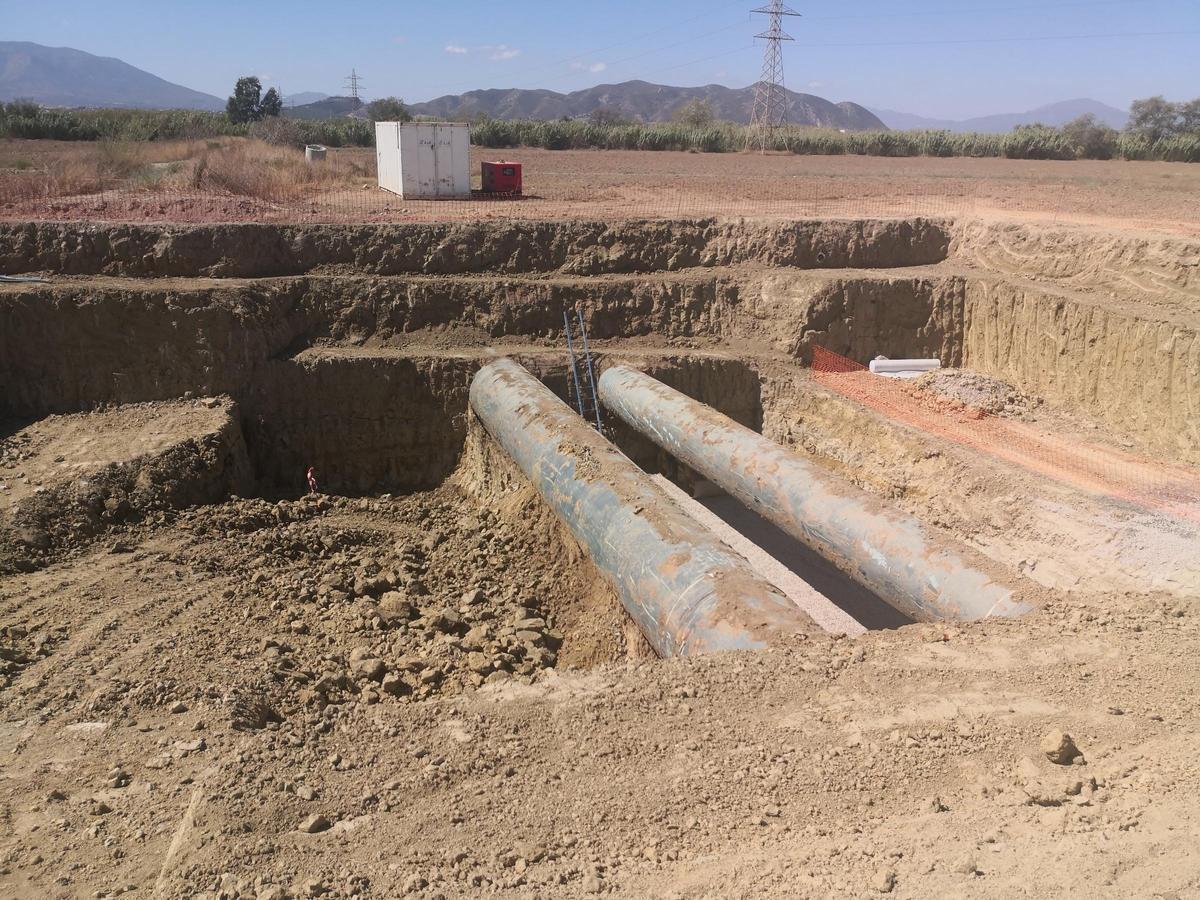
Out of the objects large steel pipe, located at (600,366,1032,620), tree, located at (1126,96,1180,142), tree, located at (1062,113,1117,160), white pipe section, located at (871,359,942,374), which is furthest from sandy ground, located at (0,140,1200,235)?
tree, located at (1126,96,1180,142)

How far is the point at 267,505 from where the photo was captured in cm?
1144

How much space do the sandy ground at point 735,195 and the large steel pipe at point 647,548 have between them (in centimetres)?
799

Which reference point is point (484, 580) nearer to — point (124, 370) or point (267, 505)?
point (267, 505)

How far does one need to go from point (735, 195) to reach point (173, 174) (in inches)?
537

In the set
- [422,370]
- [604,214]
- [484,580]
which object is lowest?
[484,580]

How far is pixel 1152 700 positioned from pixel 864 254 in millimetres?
12379

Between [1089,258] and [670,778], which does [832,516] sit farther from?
[1089,258]

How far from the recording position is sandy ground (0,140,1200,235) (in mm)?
15797

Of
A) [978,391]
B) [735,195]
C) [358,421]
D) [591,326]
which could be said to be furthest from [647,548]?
[735,195]

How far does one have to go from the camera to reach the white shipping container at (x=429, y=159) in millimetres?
19672

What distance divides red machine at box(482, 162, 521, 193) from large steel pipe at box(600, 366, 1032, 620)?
34.6 ft

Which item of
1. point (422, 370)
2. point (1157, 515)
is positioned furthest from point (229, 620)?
point (1157, 515)

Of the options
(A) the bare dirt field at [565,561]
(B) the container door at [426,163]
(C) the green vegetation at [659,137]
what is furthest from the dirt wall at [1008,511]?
(C) the green vegetation at [659,137]

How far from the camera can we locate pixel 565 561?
9.70 m
